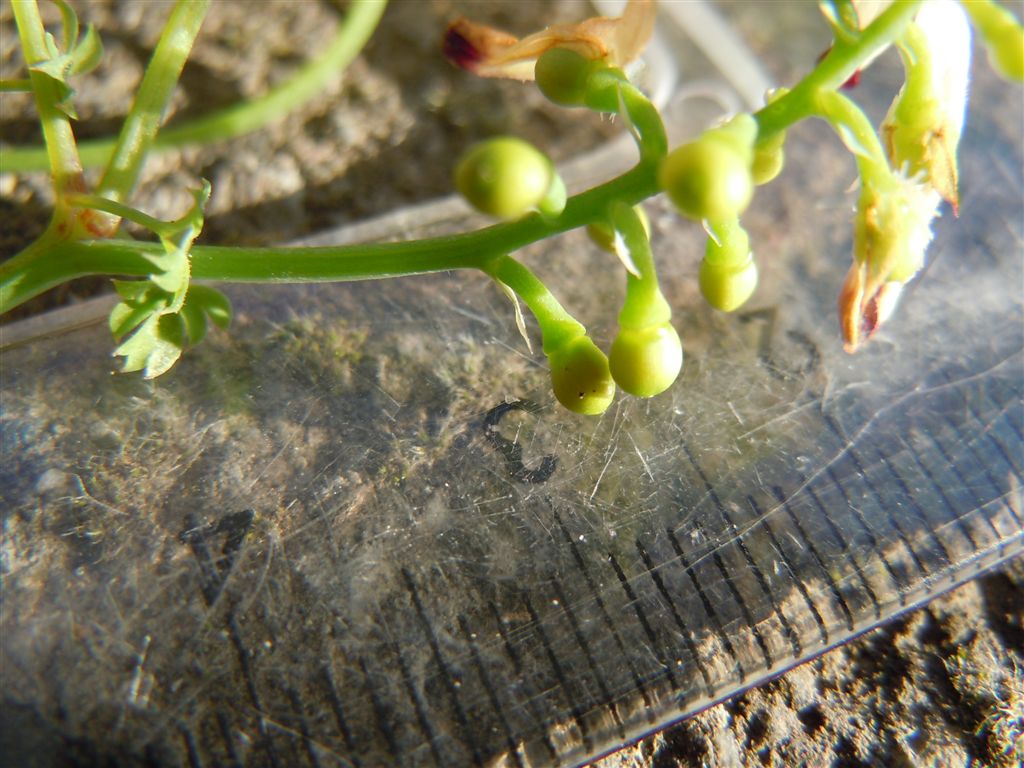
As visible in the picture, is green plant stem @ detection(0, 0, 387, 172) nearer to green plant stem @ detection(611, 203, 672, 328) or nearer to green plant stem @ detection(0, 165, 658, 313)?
green plant stem @ detection(0, 165, 658, 313)

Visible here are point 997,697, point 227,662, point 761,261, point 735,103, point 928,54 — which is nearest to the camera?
point 928,54

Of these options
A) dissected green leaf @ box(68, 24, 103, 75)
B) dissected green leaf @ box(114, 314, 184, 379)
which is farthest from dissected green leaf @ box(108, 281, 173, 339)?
dissected green leaf @ box(68, 24, 103, 75)

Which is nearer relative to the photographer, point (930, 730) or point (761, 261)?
point (930, 730)

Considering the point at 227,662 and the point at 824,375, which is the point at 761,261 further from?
the point at 227,662

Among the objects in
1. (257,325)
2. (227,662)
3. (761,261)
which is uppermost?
(761,261)

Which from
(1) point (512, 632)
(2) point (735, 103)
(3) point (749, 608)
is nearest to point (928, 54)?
(3) point (749, 608)

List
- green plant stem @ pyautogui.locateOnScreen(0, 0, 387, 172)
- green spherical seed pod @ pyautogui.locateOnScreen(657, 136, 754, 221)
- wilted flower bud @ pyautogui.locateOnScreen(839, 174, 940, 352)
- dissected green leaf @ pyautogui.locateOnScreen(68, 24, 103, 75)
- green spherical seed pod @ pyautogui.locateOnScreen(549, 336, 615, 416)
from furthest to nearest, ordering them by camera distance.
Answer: green plant stem @ pyautogui.locateOnScreen(0, 0, 387, 172)
dissected green leaf @ pyautogui.locateOnScreen(68, 24, 103, 75)
green spherical seed pod @ pyautogui.locateOnScreen(549, 336, 615, 416)
wilted flower bud @ pyautogui.locateOnScreen(839, 174, 940, 352)
green spherical seed pod @ pyautogui.locateOnScreen(657, 136, 754, 221)

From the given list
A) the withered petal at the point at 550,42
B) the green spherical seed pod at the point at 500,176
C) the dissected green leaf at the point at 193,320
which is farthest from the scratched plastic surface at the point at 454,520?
the green spherical seed pod at the point at 500,176
